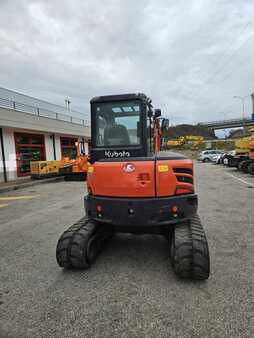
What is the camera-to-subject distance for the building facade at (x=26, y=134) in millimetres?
13938

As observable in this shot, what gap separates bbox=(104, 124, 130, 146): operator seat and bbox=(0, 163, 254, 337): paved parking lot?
1.89 m

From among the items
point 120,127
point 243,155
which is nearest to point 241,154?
point 243,155

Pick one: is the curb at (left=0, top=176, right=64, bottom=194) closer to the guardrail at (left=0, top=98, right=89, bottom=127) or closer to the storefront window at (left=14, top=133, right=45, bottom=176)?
the storefront window at (left=14, top=133, right=45, bottom=176)

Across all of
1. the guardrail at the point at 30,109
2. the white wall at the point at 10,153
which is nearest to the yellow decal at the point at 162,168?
the guardrail at the point at 30,109

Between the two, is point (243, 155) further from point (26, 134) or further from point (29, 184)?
point (26, 134)

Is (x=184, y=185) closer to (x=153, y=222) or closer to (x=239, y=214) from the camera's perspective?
(x=153, y=222)

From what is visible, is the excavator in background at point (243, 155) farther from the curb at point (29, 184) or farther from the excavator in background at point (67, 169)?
the curb at point (29, 184)

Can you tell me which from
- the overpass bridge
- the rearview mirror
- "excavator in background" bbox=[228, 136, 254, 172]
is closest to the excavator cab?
the rearview mirror

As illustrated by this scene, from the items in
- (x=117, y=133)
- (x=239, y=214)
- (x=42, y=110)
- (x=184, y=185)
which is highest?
(x=42, y=110)

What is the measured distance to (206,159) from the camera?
104 feet

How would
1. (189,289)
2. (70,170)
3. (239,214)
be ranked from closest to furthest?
(189,289) < (239,214) < (70,170)

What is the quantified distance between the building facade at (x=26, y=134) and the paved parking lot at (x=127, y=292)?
36.8ft

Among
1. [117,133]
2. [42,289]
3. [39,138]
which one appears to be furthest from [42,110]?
[42,289]

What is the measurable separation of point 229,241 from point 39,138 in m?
16.6
